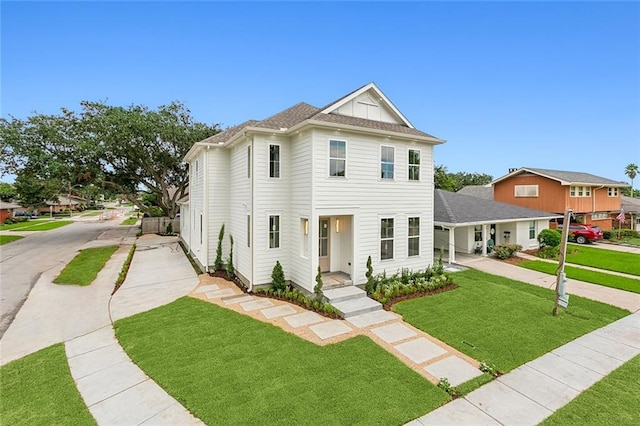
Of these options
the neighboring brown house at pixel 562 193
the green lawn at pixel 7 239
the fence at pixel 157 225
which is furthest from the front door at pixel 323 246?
the green lawn at pixel 7 239

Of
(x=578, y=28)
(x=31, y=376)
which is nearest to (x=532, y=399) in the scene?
(x=31, y=376)

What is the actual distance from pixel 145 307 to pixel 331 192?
704cm

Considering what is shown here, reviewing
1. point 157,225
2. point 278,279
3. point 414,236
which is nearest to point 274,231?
point 278,279

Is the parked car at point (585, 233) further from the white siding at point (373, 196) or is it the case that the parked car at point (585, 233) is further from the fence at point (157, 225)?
the fence at point (157, 225)

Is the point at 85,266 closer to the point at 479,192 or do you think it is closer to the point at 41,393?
the point at 41,393

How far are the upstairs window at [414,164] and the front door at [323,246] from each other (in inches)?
155

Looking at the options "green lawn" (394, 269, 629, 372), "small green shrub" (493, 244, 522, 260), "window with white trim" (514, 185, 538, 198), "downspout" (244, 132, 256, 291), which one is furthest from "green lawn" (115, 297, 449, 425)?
"window with white trim" (514, 185, 538, 198)

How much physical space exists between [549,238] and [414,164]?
41.3 ft

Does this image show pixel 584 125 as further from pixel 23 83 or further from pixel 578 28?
pixel 23 83

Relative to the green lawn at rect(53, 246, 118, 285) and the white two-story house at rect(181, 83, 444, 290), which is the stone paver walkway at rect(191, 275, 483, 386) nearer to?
the white two-story house at rect(181, 83, 444, 290)

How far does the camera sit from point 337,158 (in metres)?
9.66

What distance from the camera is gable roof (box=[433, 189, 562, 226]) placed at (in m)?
16.1

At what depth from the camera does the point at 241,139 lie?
10969mm

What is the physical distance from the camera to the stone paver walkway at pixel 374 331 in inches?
228
